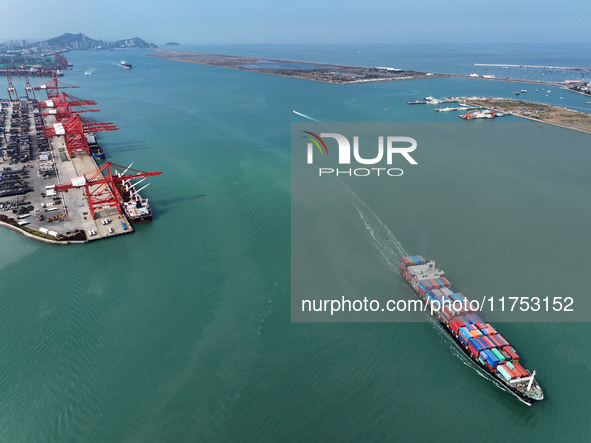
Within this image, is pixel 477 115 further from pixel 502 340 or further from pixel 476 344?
pixel 476 344

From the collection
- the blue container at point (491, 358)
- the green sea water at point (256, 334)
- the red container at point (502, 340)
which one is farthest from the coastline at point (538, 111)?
the blue container at point (491, 358)

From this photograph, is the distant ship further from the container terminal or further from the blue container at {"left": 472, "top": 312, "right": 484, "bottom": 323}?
the container terminal

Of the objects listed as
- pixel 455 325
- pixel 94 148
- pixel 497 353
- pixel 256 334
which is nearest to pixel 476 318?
pixel 455 325

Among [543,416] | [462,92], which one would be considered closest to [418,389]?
[543,416]

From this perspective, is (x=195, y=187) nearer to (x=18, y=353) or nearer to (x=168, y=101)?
(x=18, y=353)

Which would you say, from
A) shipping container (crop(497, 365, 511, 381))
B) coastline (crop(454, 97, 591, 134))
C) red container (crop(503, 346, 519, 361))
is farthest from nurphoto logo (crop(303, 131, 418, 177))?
coastline (crop(454, 97, 591, 134))

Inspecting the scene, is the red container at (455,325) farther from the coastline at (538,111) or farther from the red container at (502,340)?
the coastline at (538,111)
